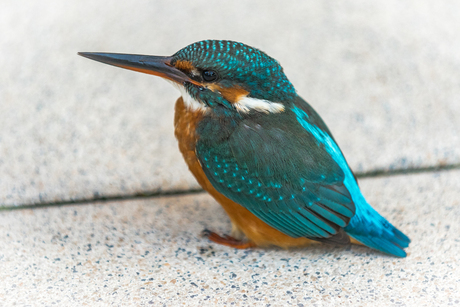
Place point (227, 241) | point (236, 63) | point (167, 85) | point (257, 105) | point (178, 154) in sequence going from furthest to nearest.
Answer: point (167, 85)
point (178, 154)
point (227, 241)
point (257, 105)
point (236, 63)

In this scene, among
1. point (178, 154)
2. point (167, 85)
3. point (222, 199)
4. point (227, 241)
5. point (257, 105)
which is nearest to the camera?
point (257, 105)

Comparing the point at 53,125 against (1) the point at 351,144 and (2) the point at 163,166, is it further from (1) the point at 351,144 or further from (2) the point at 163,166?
(1) the point at 351,144

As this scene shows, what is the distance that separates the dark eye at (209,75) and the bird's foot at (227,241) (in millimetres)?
907

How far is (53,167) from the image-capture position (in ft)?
9.69

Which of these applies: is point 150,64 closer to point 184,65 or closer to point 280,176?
point 184,65

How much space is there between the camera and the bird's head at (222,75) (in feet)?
6.53

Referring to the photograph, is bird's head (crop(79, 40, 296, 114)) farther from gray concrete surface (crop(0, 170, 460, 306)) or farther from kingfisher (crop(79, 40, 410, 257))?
gray concrete surface (crop(0, 170, 460, 306))

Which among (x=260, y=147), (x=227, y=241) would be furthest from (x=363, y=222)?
(x=227, y=241)

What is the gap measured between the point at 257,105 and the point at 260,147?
8.0 inches

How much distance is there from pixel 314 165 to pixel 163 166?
1.26 metres

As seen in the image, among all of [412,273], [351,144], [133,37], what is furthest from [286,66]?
[412,273]

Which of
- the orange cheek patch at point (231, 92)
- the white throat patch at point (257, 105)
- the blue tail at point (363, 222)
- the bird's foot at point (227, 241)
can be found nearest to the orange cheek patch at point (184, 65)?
the orange cheek patch at point (231, 92)

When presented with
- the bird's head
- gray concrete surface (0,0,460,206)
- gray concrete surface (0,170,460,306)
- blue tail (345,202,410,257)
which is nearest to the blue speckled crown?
the bird's head

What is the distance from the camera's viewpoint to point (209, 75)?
2010 mm
